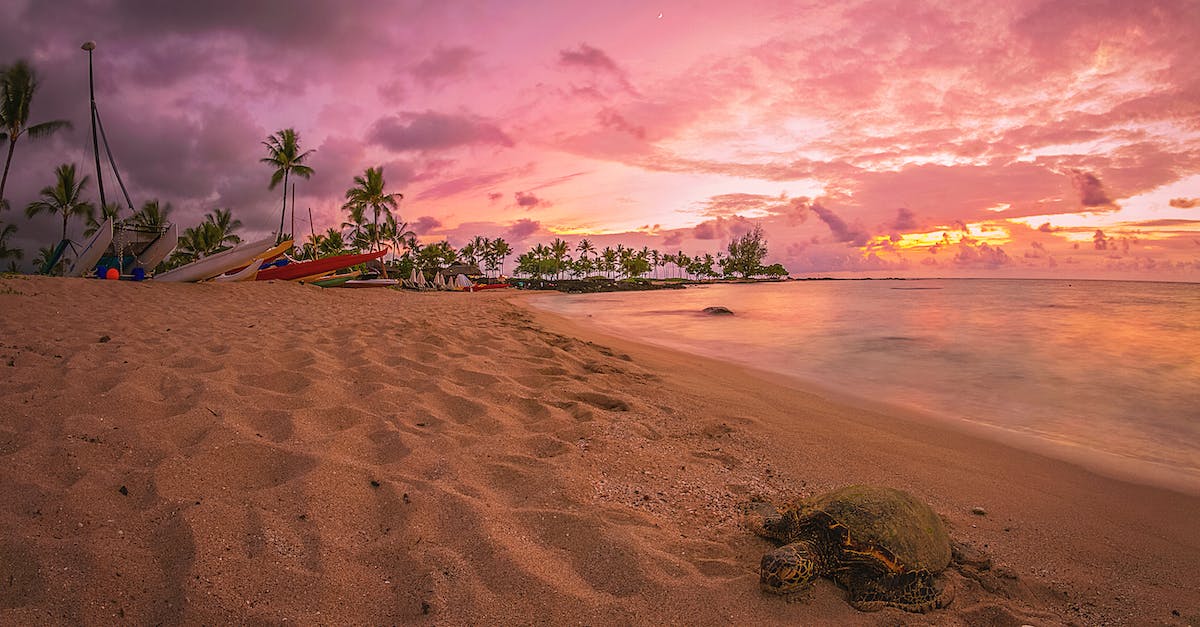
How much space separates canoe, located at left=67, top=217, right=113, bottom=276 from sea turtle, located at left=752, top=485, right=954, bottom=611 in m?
22.5

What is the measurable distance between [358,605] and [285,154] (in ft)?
148

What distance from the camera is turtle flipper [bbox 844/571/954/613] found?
7.58ft

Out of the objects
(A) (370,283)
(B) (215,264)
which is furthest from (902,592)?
(A) (370,283)

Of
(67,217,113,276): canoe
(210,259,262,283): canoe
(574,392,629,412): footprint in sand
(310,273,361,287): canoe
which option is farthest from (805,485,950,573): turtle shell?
(310,273,361,287): canoe

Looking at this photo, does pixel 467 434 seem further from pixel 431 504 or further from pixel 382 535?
pixel 382 535

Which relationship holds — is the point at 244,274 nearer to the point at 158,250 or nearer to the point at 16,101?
the point at 158,250

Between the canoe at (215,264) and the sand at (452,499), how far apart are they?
13.8m

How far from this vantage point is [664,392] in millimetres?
6184

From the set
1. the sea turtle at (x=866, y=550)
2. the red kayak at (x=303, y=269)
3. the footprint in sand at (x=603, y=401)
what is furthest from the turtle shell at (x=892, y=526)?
the red kayak at (x=303, y=269)

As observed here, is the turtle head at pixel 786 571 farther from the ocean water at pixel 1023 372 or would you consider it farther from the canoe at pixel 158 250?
the canoe at pixel 158 250

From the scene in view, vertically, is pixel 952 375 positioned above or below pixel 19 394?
below

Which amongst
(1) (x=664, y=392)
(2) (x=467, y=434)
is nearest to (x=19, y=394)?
A: (2) (x=467, y=434)

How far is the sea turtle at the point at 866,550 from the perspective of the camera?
233 centimetres

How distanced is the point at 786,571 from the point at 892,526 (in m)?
0.72
